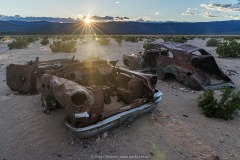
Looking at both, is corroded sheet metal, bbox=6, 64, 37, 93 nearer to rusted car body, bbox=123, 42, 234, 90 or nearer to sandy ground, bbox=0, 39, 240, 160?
sandy ground, bbox=0, 39, 240, 160

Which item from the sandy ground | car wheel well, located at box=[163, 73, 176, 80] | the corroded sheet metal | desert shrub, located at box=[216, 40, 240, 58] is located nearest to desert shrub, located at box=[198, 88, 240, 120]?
the sandy ground

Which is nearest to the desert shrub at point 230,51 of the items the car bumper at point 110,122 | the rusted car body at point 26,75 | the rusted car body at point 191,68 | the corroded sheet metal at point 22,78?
the rusted car body at point 191,68

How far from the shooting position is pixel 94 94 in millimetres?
5160

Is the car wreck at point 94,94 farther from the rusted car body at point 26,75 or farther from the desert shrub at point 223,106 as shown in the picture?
the desert shrub at point 223,106

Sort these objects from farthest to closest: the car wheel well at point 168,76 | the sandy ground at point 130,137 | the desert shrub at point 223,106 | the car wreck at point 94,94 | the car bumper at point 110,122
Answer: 1. the car wheel well at point 168,76
2. the desert shrub at point 223,106
3. the sandy ground at point 130,137
4. the car bumper at point 110,122
5. the car wreck at point 94,94

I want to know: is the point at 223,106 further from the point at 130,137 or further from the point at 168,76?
the point at 168,76

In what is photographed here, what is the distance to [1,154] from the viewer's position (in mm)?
5145

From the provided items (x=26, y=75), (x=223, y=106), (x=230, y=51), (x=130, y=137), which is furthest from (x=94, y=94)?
(x=230, y=51)

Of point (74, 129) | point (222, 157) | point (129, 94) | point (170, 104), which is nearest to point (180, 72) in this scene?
point (170, 104)

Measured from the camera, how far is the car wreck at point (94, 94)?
482 centimetres

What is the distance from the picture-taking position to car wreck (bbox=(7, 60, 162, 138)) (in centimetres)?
482

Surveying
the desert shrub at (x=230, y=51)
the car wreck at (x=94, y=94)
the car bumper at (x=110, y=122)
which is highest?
the car wreck at (x=94, y=94)

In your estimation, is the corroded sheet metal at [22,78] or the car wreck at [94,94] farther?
the corroded sheet metal at [22,78]

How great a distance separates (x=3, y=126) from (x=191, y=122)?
4529 mm
